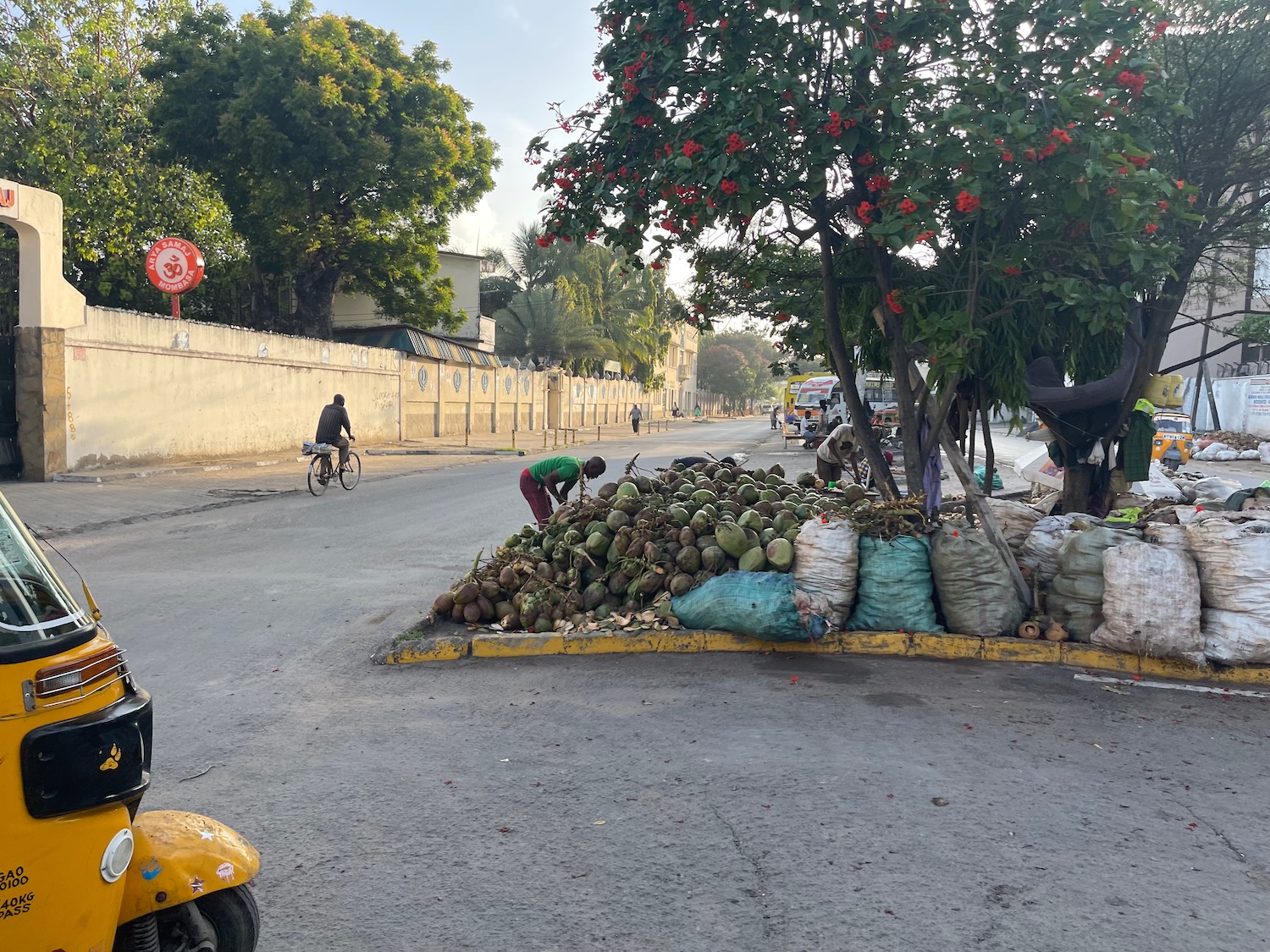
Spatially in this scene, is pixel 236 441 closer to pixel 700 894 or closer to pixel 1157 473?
pixel 1157 473

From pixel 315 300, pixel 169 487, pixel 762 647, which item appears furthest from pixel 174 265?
pixel 762 647

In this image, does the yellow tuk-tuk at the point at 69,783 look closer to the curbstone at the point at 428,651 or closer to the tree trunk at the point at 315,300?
the curbstone at the point at 428,651

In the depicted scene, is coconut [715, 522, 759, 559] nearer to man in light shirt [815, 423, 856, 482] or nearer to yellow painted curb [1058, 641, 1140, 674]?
yellow painted curb [1058, 641, 1140, 674]

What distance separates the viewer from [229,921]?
2.46 meters

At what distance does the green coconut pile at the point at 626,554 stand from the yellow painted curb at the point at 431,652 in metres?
0.40

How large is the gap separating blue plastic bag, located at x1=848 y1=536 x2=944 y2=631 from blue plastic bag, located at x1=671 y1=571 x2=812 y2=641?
1.68 ft

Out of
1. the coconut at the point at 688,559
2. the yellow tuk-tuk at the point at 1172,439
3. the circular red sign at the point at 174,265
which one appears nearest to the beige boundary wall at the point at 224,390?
the circular red sign at the point at 174,265

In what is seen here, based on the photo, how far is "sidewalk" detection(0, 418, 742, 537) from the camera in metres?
12.5

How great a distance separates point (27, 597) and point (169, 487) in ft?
50.2

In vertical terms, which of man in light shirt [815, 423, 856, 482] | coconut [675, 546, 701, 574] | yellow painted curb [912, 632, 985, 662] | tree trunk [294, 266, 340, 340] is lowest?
yellow painted curb [912, 632, 985, 662]

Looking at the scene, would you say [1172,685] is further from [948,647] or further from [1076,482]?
[1076,482]

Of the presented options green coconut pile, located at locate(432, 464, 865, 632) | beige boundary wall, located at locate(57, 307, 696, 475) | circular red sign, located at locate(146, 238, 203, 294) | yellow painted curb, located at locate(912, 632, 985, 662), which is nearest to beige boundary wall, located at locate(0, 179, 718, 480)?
Answer: beige boundary wall, located at locate(57, 307, 696, 475)

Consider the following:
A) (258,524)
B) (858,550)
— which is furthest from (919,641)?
(258,524)

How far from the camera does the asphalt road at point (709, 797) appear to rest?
2.97 m
